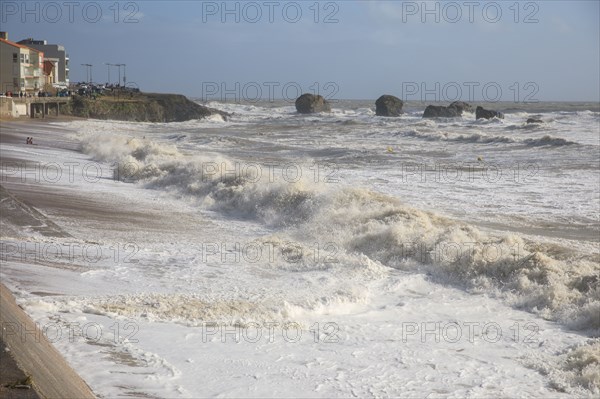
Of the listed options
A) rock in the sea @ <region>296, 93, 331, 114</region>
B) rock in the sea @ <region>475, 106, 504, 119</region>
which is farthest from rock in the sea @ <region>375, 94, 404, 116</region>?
rock in the sea @ <region>475, 106, 504, 119</region>

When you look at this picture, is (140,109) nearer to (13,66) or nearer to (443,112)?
(13,66)

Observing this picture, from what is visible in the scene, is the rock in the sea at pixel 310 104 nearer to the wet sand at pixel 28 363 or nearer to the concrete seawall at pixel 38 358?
the wet sand at pixel 28 363

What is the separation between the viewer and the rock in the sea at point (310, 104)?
95.2 meters

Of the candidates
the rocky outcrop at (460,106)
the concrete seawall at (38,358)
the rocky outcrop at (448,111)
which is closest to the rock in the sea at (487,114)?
the rocky outcrop at (448,111)

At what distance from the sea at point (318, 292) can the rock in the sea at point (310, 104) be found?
76277 mm

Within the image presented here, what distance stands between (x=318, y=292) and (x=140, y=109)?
71111 millimetres

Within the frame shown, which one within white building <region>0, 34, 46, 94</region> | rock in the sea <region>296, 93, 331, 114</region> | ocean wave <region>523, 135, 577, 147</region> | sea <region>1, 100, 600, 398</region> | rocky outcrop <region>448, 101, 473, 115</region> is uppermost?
white building <region>0, 34, 46, 94</region>

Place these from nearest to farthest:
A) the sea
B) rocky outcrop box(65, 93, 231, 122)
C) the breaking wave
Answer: the sea, the breaking wave, rocky outcrop box(65, 93, 231, 122)

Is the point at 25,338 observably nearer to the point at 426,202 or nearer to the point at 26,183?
the point at 26,183

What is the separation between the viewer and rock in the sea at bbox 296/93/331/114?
9519 centimetres

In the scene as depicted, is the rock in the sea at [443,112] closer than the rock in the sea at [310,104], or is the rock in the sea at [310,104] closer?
the rock in the sea at [443,112]

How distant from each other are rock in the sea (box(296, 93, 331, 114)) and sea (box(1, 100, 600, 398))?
7628 cm

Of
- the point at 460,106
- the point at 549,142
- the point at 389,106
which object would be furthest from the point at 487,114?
the point at 549,142

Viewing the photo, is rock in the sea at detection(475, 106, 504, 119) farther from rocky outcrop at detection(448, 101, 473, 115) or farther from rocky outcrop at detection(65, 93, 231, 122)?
rocky outcrop at detection(65, 93, 231, 122)
